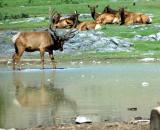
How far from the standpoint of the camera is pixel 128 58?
26.0m

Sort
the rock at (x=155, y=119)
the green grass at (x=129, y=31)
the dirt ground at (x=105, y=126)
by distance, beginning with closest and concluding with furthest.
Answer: the rock at (x=155, y=119)
the dirt ground at (x=105, y=126)
the green grass at (x=129, y=31)

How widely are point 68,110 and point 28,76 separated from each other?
306 inches

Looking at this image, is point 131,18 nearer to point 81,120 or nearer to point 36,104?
point 36,104

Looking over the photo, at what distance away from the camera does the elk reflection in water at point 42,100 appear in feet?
36.3

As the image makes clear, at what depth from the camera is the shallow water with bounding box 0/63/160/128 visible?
11.1 m

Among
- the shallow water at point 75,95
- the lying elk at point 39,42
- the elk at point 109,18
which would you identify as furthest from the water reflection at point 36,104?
the elk at point 109,18

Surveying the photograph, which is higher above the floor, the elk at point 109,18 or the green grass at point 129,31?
the green grass at point 129,31

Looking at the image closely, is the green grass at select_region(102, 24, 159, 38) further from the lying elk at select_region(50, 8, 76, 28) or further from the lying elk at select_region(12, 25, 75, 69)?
the lying elk at select_region(12, 25, 75, 69)

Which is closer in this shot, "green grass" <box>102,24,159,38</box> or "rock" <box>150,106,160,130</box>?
"rock" <box>150,106,160,130</box>

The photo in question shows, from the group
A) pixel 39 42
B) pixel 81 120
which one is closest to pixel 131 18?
pixel 39 42

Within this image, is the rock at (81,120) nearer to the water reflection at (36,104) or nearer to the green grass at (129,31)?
the water reflection at (36,104)

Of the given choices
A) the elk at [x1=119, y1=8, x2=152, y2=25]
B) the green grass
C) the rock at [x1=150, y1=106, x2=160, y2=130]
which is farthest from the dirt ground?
the elk at [x1=119, y1=8, x2=152, y2=25]

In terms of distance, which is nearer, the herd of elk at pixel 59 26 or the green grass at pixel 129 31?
the herd of elk at pixel 59 26

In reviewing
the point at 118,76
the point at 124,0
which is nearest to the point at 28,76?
the point at 118,76
